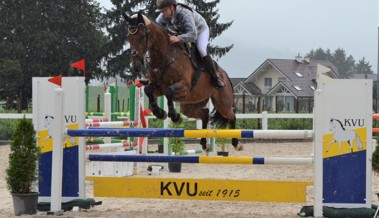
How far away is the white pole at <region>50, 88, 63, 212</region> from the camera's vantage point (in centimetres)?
576

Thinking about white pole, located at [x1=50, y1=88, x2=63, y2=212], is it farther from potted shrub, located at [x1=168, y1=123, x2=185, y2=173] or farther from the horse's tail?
potted shrub, located at [x1=168, y1=123, x2=185, y2=173]

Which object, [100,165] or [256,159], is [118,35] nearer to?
[100,165]

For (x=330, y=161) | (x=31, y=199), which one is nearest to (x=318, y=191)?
(x=330, y=161)

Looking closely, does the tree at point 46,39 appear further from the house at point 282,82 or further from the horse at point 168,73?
the horse at point 168,73

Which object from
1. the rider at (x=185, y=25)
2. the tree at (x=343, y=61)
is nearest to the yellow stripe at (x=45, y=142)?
the rider at (x=185, y=25)

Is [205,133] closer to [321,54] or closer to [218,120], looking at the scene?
[218,120]

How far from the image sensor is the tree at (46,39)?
34.9 m

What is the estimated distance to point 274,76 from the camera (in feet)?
169

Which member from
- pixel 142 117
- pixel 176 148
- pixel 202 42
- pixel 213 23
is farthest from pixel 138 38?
pixel 213 23

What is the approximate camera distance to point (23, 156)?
5.77m

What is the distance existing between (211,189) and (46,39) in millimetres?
30738

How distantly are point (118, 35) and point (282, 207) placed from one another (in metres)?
30.5

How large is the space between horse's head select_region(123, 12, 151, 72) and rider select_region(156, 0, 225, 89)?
0.39 m

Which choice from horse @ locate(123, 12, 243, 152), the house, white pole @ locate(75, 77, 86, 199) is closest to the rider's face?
horse @ locate(123, 12, 243, 152)
